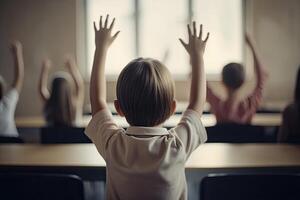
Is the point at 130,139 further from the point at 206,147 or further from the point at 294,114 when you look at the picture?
the point at 294,114

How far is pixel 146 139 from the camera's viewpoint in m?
1.18

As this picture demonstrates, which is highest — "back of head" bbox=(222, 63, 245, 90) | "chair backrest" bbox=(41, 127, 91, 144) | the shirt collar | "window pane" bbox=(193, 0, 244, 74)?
"window pane" bbox=(193, 0, 244, 74)

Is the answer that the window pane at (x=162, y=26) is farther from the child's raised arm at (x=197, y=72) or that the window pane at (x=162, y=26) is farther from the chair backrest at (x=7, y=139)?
the child's raised arm at (x=197, y=72)

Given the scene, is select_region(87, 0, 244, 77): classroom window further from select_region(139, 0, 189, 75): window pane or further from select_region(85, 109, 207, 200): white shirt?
select_region(85, 109, 207, 200): white shirt

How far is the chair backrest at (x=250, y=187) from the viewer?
1305 millimetres

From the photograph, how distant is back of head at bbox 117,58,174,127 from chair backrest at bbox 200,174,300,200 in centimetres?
29

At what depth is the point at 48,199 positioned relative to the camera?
4.64ft

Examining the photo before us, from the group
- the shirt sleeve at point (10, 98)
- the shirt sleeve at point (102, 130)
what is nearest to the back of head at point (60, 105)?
the shirt sleeve at point (10, 98)

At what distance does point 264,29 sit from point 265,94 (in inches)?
38.7

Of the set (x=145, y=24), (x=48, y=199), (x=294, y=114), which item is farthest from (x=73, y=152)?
(x=145, y=24)

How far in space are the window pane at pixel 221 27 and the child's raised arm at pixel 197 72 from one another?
5.26 metres

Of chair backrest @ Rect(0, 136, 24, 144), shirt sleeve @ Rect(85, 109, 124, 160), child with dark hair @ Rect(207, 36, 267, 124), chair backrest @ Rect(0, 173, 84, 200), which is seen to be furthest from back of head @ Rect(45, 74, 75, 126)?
shirt sleeve @ Rect(85, 109, 124, 160)

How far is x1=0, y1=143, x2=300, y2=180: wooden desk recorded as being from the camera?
165 centimetres

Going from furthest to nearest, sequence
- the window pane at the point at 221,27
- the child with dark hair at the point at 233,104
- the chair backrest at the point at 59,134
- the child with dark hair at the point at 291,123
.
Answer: the window pane at the point at 221,27, the child with dark hair at the point at 233,104, the chair backrest at the point at 59,134, the child with dark hair at the point at 291,123
